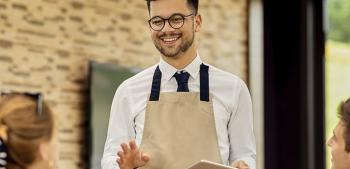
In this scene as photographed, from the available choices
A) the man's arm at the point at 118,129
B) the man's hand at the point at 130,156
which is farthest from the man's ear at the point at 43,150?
the man's arm at the point at 118,129

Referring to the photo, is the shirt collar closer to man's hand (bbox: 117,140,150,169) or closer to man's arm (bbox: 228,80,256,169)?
man's arm (bbox: 228,80,256,169)

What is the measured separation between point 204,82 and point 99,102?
4.21 meters

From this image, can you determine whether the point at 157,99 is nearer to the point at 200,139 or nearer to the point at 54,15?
the point at 200,139

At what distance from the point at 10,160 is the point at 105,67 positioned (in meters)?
4.87

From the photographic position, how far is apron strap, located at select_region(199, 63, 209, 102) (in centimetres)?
276

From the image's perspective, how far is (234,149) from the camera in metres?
2.74

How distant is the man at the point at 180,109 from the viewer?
269 centimetres

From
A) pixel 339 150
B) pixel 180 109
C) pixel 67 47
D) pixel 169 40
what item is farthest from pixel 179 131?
pixel 67 47

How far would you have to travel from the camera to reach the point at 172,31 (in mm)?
2668

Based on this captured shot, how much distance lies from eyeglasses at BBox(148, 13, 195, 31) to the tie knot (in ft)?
A: 0.54

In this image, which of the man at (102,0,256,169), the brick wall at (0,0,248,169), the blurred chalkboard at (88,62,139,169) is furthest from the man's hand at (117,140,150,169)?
the blurred chalkboard at (88,62,139,169)

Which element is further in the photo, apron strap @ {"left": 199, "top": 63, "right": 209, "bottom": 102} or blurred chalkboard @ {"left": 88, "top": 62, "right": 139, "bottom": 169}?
blurred chalkboard @ {"left": 88, "top": 62, "right": 139, "bottom": 169}

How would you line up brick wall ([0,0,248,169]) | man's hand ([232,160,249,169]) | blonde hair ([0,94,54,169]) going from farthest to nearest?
brick wall ([0,0,248,169])
man's hand ([232,160,249,169])
blonde hair ([0,94,54,169])

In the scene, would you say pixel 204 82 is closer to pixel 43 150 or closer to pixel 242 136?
pixel 242 136
